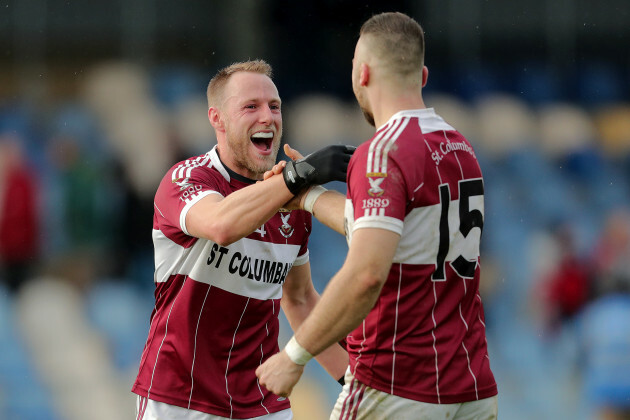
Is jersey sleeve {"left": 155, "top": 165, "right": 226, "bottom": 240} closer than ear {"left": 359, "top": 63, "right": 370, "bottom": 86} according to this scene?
No

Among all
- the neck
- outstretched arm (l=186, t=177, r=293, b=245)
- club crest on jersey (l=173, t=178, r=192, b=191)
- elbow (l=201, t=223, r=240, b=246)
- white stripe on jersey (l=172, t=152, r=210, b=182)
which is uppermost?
the neck

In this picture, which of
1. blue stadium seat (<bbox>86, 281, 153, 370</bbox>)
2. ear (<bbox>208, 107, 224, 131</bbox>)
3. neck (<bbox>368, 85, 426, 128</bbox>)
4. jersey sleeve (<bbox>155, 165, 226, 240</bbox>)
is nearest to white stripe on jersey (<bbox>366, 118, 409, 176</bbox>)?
neck (<bbox>368, 85, 426, 128</bbox>)

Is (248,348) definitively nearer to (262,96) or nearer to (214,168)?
(214,168)

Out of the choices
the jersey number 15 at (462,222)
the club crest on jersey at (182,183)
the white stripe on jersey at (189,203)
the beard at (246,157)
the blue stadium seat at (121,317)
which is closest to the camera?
the jersey number 15 at (462,222)

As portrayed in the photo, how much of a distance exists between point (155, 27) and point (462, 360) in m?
7.21

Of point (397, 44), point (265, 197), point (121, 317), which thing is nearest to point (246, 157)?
point (265, 197)

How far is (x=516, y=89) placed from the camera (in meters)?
10.9

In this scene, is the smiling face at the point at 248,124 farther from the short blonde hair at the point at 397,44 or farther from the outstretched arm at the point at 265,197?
the short blonde hair at the point at 397,44

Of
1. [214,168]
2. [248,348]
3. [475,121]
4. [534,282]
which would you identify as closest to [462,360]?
[248,348]

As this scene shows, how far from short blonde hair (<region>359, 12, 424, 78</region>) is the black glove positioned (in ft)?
1.51

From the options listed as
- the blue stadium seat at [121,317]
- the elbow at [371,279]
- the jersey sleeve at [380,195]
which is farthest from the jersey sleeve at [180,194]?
the blue stadium seat at [121,317]

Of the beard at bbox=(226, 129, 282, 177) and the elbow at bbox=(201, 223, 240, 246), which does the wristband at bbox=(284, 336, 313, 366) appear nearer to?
the elbow at bbox=(201, 223, 240, 246)

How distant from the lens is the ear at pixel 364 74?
3.08 m

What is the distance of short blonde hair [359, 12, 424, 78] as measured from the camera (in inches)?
120
